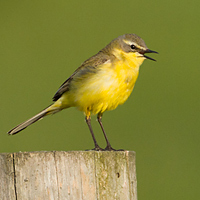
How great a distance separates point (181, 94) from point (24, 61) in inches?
112

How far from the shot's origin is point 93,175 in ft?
12.5

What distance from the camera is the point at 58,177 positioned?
12.1 feet

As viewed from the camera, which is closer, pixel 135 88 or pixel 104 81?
Result: pixel 104 81

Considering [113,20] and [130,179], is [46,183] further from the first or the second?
[113,20]

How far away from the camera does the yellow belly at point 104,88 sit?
18.6ft

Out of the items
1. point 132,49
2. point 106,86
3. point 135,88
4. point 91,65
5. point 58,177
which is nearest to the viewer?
point 58,177

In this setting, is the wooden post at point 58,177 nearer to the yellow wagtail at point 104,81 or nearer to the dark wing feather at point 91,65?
the yellow wagtail at point 104,81

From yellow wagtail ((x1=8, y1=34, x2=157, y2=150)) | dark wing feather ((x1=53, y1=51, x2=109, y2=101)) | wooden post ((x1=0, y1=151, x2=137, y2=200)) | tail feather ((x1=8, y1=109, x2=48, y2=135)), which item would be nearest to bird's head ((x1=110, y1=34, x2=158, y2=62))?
yellow wagtail ((x1=8, y1=34, x2=157, y2=150))

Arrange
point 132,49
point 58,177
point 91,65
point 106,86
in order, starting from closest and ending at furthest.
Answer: point 58,177, point 106,86, point 91,65, point 132,49

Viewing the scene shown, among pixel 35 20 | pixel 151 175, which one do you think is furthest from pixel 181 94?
pixel 35 20

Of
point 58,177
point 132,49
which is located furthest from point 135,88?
point 58,177

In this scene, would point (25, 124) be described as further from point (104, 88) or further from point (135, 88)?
point (135, 88)

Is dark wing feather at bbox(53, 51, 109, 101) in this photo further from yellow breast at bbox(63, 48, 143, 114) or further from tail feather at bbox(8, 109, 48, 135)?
tail feather at bbox(8, 109, 48, 135)

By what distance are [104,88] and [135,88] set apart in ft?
11.1
